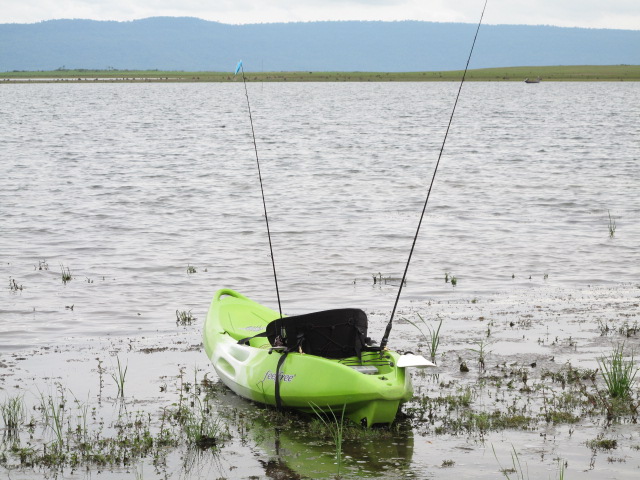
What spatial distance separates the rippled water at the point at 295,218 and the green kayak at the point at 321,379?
131 inches

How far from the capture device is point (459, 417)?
8102 mm

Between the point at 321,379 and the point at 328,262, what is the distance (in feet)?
30.2

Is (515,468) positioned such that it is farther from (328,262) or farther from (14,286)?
(328,262)

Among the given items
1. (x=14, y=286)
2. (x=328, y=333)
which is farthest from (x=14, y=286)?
(x=328, y=333)

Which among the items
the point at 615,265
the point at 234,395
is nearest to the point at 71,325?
the point at 234,395

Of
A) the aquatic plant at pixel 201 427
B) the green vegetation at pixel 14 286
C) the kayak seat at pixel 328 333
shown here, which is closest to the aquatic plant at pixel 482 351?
the kayak seat at pixel 328 333

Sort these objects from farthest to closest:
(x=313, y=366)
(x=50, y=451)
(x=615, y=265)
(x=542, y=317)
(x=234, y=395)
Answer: (x=615, y=265) → (x=542, y=317) → (x=234, y=395) → (x=313, y=366) → (x=50, y=451)

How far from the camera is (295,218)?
2281 cm

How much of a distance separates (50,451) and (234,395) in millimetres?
2232

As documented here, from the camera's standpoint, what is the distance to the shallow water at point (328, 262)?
7695 millimetres

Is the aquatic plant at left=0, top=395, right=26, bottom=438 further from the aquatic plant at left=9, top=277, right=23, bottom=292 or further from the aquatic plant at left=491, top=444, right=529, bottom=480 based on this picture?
the aquatic plant at left=9, top=277, right=23, bottom=292

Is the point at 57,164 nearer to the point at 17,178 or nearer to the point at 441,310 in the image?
the point at 17,178

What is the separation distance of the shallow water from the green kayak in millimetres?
316

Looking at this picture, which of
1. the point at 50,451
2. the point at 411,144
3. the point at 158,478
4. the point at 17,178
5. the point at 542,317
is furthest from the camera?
the point at 411,144
